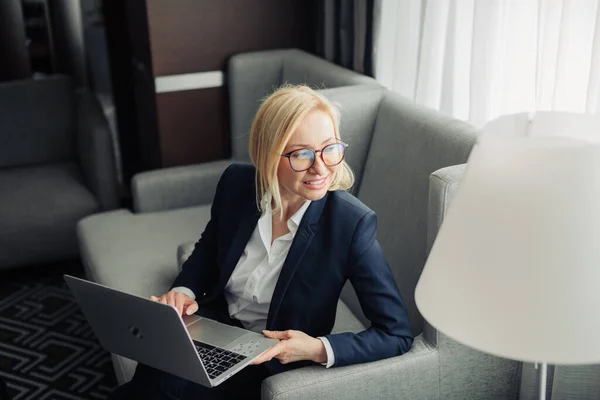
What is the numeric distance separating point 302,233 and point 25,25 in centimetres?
423

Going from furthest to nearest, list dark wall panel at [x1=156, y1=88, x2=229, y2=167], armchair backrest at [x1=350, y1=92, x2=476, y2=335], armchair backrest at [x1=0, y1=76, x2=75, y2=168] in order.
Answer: armchair backrest at [x1=0, y1=76, x2=75, y2=168]
dark wall panel at [x1=156, y1=88, x2=229, y2=167]
armchair backrest at [x1=350, y1=92, x2=476, y2=335]

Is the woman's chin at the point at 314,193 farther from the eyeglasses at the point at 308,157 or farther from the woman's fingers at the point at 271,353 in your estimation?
the woman's fingers at the point at 271,353

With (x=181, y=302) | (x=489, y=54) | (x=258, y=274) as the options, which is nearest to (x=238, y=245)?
(x=258, y=274)

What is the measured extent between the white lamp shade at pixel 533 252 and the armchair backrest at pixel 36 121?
10.7 ft

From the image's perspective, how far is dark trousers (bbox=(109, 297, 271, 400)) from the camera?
71.7 inches

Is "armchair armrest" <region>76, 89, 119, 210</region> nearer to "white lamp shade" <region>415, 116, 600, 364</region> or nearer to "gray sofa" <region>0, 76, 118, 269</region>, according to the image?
"gray sofa" <region>0, 76, 118, 269</region>

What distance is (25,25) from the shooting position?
5.34 meters

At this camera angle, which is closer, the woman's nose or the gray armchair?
the woman's nose

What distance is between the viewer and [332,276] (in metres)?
1.82

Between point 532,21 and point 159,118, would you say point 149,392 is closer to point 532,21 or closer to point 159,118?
Answer: point 532,21

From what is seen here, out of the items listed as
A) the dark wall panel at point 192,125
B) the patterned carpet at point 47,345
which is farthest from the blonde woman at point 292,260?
the dark wall panel at point 192,125

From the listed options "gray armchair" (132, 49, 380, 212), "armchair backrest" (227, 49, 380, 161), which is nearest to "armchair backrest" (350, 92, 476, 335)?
"gray armchair" (132, 49, 380, 212)

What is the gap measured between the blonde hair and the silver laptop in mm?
377

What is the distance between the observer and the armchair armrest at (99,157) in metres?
3.46
